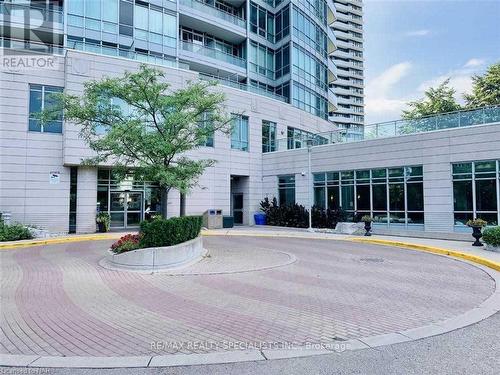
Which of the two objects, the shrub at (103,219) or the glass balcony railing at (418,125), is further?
the shrub at (103,219)

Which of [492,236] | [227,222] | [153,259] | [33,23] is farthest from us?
[227,222]

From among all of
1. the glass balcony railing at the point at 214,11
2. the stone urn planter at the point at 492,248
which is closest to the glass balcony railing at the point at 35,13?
the glass balcony railing at the point at 214,11

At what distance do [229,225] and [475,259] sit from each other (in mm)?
16765

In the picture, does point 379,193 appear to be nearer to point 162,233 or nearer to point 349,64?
point 162,233

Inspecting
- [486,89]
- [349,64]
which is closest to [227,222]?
[486,89]

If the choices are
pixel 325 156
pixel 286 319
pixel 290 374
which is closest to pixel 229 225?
pixel 325 156

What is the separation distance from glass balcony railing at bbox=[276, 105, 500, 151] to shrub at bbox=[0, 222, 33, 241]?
1701cm

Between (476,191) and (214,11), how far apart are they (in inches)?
991

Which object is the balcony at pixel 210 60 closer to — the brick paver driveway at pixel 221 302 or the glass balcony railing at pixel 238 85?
the glass balcony railing at pixel 238 85

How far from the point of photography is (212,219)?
2505 centimetres

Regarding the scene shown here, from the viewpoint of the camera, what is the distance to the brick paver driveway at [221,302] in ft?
17.2

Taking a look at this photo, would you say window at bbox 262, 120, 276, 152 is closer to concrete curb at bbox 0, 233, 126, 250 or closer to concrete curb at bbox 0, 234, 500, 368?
concrete curb at bbox 0, 233, 126, 250

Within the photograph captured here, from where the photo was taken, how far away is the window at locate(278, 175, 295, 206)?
26.9 m

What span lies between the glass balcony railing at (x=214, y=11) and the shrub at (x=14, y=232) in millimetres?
21086
